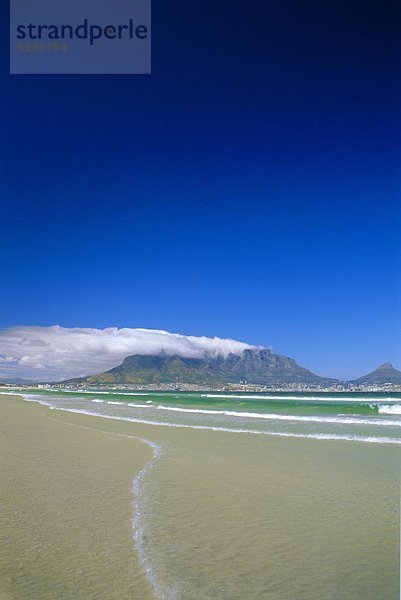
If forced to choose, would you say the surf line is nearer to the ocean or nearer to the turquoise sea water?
the ocean

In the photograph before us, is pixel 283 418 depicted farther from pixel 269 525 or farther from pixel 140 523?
pixel 140 523

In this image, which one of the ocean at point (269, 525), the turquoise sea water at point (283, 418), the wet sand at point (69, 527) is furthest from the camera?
the turquoise sea water at point (283, 418)

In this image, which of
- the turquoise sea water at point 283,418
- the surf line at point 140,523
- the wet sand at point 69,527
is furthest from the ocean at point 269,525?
the turquoise sea water at point 283,418

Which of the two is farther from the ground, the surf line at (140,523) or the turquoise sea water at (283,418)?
the surf line at (140,523)

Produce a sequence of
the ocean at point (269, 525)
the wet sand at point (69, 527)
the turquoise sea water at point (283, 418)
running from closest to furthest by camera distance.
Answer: the wet sand at point (69, 527) → the ocean at point (269, 525) → the turquoise sea water at point (283, 418)

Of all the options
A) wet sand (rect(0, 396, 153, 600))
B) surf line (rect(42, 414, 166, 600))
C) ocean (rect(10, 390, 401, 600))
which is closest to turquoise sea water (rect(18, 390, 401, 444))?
ocean (rect(10, 390, 401, 600))

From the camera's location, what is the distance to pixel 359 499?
7461 millimetres

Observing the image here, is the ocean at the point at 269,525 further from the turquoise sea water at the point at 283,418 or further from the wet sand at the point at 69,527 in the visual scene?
the turquoise sea water at the point at 283,418

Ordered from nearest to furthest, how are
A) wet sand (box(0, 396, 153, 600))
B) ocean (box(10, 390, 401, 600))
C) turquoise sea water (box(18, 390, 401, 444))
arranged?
wet sand (box(0, 396, 153, 600)) → ocean (box(10, 390, 401, 600)) → turquoise sea water (box(18, 390, 401, 444))

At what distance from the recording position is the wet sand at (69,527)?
4.09 meters

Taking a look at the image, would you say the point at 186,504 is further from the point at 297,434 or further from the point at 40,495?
the point at 297,434

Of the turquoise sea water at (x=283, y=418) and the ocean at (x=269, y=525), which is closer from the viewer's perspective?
the ocean at (x=269, y=525)

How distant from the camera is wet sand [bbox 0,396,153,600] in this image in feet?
13.4

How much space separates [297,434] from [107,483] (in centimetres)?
1084
